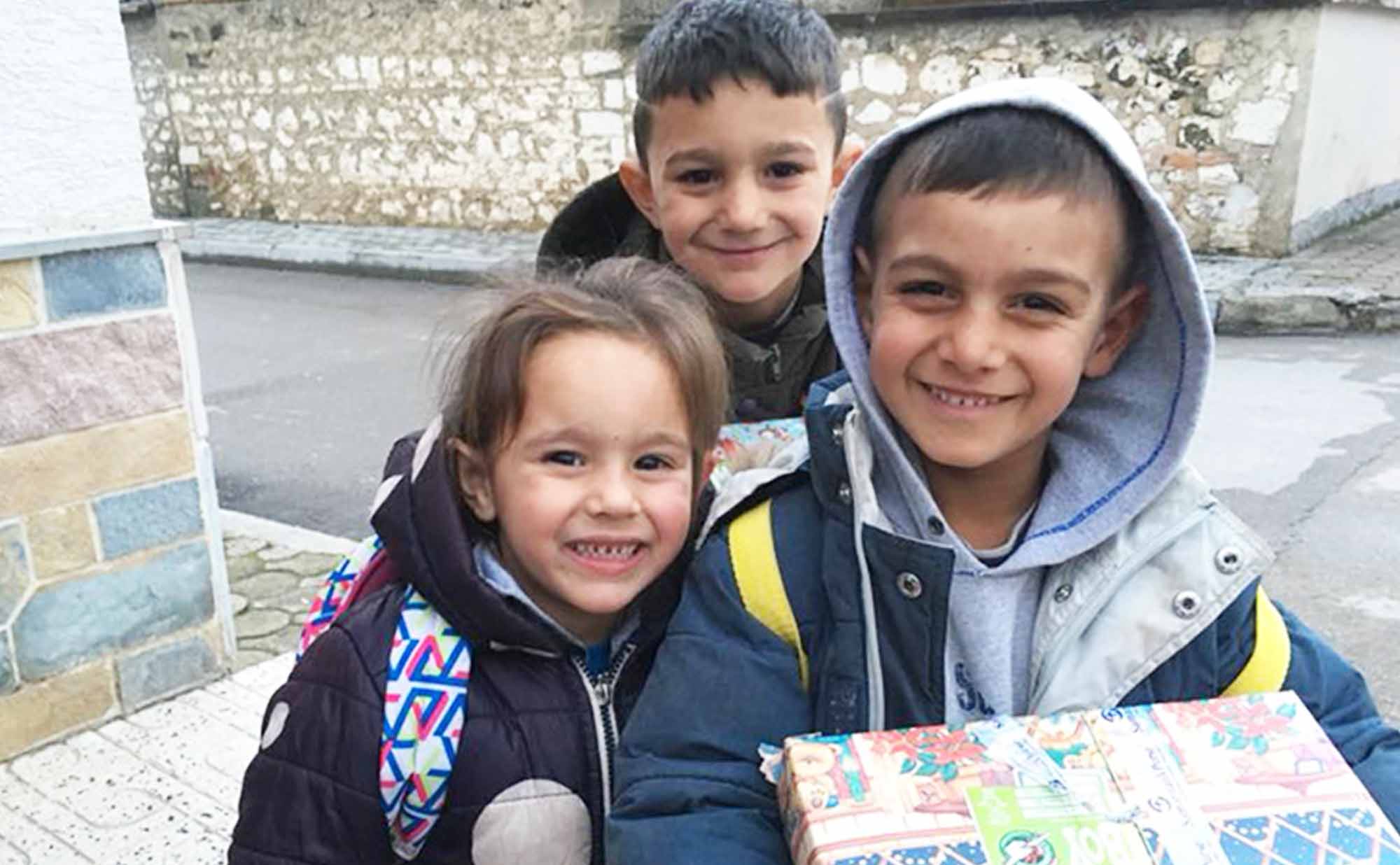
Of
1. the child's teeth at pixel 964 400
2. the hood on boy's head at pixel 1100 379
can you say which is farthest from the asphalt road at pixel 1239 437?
the child's teeth at pixel 964 400

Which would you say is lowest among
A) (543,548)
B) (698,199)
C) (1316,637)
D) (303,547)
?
(303,547)

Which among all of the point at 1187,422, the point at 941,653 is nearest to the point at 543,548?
the point at 941,653

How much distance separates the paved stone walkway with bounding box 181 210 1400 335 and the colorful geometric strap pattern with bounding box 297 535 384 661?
2.49m

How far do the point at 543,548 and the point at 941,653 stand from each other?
462mm

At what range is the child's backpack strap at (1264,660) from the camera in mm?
1276

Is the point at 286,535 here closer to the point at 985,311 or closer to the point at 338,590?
the point at 338,590

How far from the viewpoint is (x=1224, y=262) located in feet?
25.2

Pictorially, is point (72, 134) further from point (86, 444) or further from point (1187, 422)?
point (1187, 422)

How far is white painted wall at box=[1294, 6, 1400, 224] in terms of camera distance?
7.49 meters

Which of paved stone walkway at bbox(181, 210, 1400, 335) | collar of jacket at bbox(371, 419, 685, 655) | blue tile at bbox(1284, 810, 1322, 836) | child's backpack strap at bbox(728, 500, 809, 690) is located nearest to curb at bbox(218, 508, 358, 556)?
paved stone walkway at bbox(181, 210, 1400, 335)

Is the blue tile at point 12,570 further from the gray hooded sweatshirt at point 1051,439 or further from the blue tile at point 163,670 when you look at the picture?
the gray hooded sweatshirt at point 1051,439

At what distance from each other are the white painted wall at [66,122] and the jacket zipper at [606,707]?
1937 millimetres

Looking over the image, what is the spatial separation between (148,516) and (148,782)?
0.63 metres

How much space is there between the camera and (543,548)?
1.42 metres
